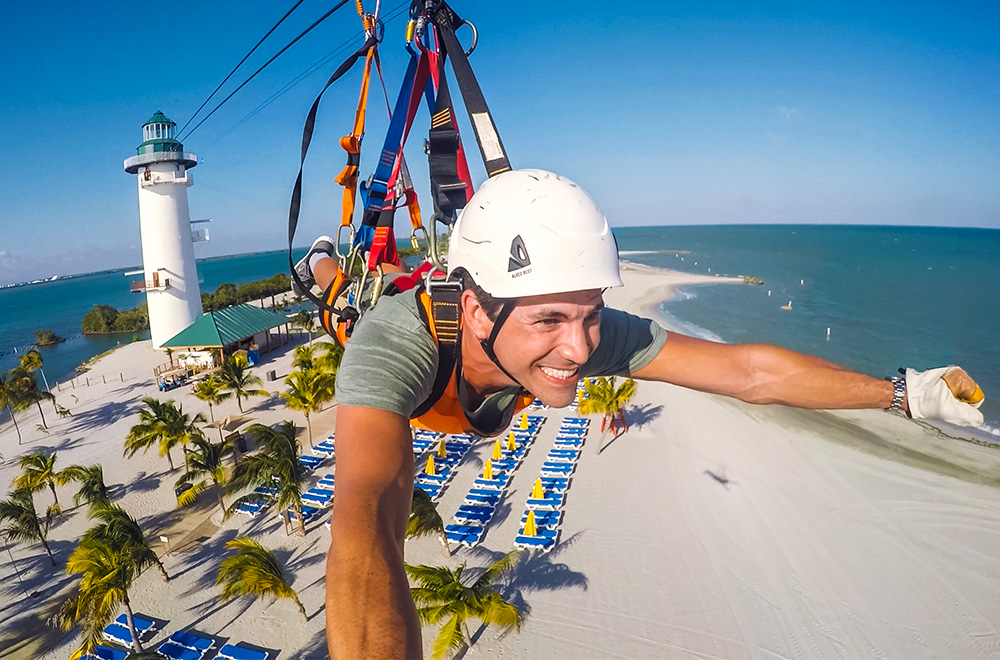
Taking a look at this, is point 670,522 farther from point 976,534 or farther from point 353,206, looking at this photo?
point 353,206

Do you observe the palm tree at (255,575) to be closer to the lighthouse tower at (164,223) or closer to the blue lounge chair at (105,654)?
the blue lounge chair at (105,654)

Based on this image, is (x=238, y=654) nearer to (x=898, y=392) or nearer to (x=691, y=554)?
(x=691, y=554)

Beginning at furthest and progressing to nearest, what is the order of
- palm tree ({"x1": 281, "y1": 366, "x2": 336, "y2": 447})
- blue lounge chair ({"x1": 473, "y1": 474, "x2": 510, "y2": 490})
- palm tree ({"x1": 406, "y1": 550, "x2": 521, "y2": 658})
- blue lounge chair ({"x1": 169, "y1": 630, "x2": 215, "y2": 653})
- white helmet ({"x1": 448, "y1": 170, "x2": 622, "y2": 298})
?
palm tree ({"x1": 281, "y1": 366, "x2": 336, "y2": 447})
blue lounge chair ({"x1": 473, "y1": 474, "x2": 510, "y2": 490})
blue lounge chair ({"x1": 169, "y1": 630, "x2": 215, "y2": 653})
palm tree ({"x1": 406, "y1": 550, "x2": 521, "y2": 658})
white helmet ({"x1": 448, "y1": 170, "x2": 622, "y2": 298})

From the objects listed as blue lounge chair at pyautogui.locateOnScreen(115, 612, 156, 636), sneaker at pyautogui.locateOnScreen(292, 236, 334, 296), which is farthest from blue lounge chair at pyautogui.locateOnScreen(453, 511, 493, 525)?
sneaker at pyautogui.locateOnScreen(292, 236, 334, 296)

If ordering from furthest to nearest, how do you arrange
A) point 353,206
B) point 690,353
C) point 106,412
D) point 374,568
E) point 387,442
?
1. point 106,412
2. point 353,206
3. point 690,353
4. point 387,442
5. point 374,568

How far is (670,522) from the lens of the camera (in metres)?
15.2

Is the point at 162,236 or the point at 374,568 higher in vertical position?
the point at 162,236

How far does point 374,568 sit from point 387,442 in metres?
0.60

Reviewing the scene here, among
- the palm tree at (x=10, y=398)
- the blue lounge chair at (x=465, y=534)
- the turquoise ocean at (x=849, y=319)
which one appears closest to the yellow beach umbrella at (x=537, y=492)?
the blue lounge chair at (x=465, y=534)

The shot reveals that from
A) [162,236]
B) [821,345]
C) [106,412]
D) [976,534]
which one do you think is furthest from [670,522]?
[162,236]

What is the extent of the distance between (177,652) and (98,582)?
7.88 feet

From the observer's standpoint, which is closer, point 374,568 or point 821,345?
point 374,568

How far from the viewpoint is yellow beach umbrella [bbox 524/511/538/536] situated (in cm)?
1422

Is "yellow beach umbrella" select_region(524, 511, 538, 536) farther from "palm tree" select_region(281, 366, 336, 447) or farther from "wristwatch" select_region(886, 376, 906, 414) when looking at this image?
"wristwatch" select_region(886, 376, 906, 414)
